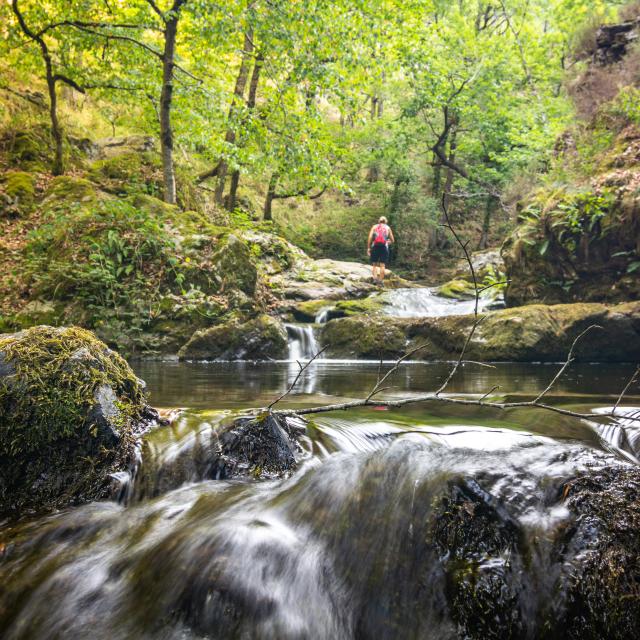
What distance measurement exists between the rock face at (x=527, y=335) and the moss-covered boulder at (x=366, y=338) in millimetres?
21

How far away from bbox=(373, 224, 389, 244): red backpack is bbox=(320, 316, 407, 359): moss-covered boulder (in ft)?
19.6

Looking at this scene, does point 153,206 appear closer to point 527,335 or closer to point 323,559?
point 527,335

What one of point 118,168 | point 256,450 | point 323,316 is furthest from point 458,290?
point 256,450

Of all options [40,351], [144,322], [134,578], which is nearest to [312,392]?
[40,351]

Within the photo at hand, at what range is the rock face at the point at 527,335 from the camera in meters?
8.21

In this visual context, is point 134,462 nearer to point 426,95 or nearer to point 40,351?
point 40,351

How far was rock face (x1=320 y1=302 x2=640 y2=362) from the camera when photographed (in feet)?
26.9

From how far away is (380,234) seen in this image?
15703 mm

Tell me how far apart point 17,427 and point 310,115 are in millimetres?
9340

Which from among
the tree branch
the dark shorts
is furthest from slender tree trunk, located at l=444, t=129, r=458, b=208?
the tree branch

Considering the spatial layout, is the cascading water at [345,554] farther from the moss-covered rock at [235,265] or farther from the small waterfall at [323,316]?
the small waterfall at [323,316]

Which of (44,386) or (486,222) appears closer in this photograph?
(44,386)

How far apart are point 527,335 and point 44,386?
7936 mm

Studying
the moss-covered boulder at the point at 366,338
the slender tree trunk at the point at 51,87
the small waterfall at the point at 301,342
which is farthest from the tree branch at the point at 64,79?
the moss-covered boulder at the point at 366,338
